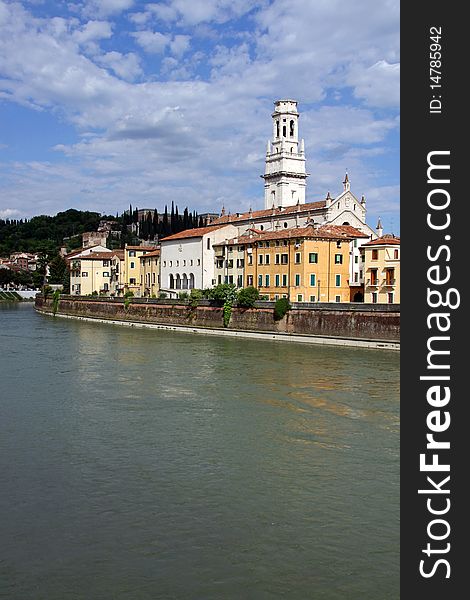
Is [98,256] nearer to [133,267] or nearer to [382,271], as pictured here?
[133,267]

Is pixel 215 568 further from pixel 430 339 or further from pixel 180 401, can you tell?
pixel 180 401

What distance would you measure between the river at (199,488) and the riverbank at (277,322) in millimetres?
12315

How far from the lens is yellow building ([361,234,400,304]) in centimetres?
4297

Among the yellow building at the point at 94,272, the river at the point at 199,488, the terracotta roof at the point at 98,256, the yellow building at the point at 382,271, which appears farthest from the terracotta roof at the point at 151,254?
the river at the point at 199,488

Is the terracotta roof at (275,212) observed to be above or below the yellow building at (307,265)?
above

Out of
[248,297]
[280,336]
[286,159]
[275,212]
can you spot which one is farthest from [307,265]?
[286,159]

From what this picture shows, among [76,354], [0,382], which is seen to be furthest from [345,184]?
[0,382]

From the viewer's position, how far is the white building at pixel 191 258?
5716cm

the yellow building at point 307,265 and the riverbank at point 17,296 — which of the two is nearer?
the yellow building at point 307,265

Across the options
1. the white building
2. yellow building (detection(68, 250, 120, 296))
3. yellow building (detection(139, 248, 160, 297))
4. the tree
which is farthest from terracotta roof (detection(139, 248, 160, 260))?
the tree

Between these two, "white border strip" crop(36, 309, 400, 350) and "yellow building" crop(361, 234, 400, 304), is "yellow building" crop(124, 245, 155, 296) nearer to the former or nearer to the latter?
"white border strip" crop(36, 309, 400, 350)

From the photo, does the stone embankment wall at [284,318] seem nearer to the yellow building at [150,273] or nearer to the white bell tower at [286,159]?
the yellow building at [150,273]

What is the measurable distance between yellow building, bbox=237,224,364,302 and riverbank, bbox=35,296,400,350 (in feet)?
10.9

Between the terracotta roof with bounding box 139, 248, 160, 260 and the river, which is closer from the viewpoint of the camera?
the river
